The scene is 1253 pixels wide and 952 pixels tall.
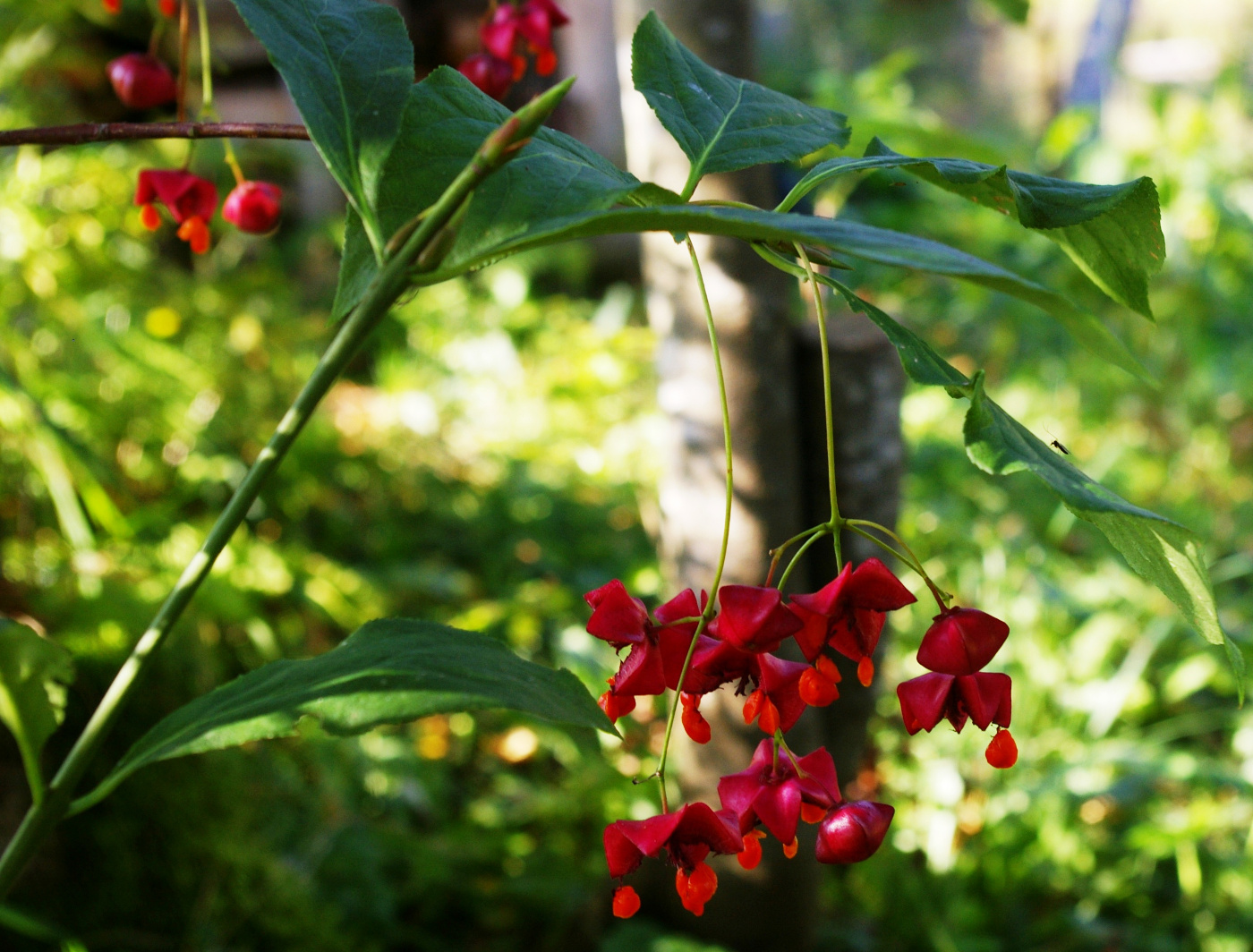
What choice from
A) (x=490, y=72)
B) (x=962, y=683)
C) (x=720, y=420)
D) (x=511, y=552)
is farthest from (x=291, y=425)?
(x=511, y=552)

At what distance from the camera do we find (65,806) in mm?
457

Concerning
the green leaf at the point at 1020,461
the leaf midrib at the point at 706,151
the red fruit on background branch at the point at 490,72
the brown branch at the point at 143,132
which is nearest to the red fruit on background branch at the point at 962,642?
the green leaf at the point at 1020,461

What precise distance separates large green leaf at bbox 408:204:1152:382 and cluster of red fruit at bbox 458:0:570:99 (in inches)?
18.9

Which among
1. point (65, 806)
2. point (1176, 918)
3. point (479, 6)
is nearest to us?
point (65, 806)

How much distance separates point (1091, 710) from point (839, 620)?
5.76 ft

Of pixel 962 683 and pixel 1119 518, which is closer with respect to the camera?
pixel 1119 518

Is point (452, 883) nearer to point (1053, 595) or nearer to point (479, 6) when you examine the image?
point (1053, 595)

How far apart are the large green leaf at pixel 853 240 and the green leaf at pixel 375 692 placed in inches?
7.0

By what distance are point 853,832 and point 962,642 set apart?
0.33 feet

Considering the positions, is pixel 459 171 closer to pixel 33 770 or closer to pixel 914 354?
pixel 914 354

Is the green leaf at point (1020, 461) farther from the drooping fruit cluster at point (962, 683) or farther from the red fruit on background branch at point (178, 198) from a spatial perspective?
the red fruit on background branch at point (178, 198)

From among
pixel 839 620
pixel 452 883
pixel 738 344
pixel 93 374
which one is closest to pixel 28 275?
pixel 93 374

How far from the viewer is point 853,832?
18.1 inches

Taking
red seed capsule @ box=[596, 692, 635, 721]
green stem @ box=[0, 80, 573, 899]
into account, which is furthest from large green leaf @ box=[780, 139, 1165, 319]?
red seed capsule @ box=[596, 692, 635, 721]
